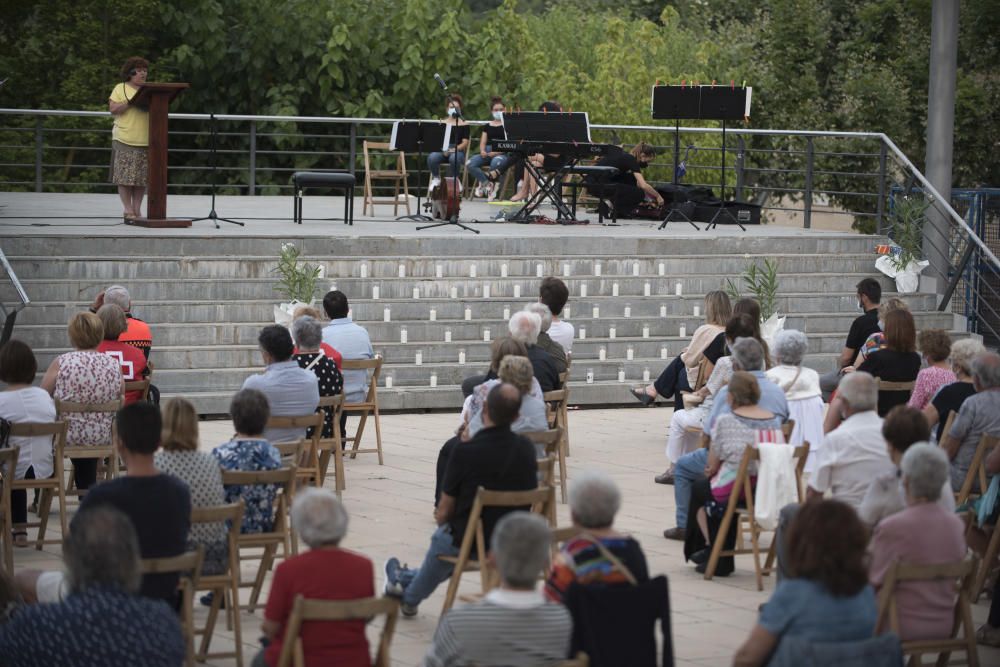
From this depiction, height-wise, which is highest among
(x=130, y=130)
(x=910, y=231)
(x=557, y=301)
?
(x=130, y=130)

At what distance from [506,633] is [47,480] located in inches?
144

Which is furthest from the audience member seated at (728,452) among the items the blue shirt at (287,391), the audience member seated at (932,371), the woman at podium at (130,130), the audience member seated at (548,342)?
the woman at podium at (130,130)

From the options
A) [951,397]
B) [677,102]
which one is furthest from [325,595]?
[677,102]

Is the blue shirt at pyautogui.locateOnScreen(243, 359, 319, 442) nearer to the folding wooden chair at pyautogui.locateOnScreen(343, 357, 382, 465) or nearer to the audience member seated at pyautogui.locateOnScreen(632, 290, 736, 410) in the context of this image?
the folding wooden chair at pyautogui.locateOnScreen(343, 357, 382, 465)

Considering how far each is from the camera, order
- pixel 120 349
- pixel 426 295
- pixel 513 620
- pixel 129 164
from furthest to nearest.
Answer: pixel 129 164 < pixel 426 295 < pixel 120 349 < pixel 513 620

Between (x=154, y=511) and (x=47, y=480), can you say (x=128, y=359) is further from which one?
(x=154, y=511)

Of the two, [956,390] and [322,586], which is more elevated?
[956,390]

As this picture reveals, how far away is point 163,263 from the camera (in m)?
12.2

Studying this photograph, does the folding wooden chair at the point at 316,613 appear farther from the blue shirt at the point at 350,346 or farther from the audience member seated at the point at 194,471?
the blue shirt at the point at 350,346

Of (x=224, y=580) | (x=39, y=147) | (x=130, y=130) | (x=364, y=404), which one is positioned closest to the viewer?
(x=224, y=580)

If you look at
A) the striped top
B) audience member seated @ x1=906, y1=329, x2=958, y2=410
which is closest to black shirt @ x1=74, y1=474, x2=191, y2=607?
the striped top

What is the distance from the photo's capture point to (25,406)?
7.18m

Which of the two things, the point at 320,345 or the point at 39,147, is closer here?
the point at 320,345

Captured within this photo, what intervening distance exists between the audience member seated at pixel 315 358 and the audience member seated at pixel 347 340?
2.71ft
